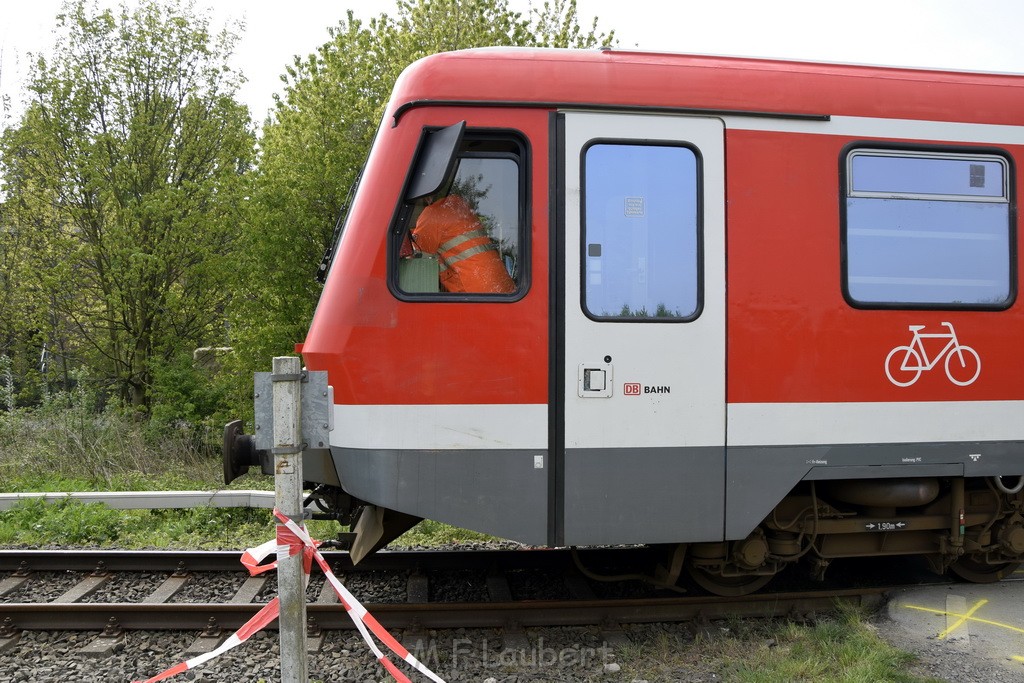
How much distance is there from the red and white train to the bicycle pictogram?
0.01m

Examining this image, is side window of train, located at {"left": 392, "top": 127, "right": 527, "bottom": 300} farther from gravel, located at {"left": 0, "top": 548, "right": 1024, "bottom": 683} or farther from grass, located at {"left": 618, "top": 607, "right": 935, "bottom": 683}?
grass, located at {"left": 618, "top": 607, "right": 935, "bottom": 683}

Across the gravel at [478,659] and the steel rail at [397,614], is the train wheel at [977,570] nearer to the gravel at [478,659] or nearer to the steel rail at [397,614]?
the gravel at [478,659]

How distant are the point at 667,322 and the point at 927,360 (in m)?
1.62

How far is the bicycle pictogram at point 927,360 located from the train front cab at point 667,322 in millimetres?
15

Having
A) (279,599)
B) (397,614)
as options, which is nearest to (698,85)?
(279,599)

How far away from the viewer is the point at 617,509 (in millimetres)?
4473

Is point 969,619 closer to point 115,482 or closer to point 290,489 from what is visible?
point 290,489

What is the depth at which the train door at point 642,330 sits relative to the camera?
4.43 m

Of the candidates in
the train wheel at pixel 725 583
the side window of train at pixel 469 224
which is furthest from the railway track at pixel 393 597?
the side window of train at pixel 469 224

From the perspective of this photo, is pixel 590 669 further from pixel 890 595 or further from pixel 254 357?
pixel 254 357

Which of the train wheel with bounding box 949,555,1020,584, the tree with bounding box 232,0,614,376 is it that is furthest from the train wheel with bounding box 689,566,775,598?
the tree with bounding box 232,0,614,376

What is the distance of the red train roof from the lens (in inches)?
177

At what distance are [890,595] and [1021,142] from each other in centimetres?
299

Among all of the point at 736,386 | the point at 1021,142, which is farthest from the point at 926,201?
the point at 736,386
